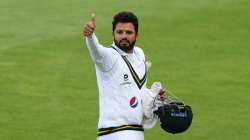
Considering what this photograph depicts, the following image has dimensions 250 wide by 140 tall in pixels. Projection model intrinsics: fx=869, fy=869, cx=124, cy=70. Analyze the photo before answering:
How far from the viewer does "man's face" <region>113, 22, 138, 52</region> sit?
762 cm

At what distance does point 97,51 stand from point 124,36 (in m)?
0.45

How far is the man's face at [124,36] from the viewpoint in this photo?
762cm

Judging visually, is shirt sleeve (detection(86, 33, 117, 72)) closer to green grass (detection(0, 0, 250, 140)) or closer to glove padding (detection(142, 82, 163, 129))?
glove padding (detection(142, 82, 163, 129))

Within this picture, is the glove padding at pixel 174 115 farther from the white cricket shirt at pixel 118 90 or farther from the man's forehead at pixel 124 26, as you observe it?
the man's forehead at pixel 124 26

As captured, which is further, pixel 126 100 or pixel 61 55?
pixel 61 55

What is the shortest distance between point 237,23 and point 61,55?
3.78 m

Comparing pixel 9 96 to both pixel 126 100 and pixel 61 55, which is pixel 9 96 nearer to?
pixel 61 55

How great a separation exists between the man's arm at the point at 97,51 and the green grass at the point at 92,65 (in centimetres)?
351

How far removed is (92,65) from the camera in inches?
544

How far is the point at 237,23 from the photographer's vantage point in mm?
16234

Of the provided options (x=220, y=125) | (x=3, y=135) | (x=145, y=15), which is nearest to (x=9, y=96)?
(x=3, y=135)

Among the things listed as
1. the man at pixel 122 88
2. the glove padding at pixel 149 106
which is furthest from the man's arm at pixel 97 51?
the glove padding at pixel 149 106

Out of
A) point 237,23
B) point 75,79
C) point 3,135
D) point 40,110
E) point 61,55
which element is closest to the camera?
point 3,135

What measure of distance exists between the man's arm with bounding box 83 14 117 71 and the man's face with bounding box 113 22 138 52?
0.20m
